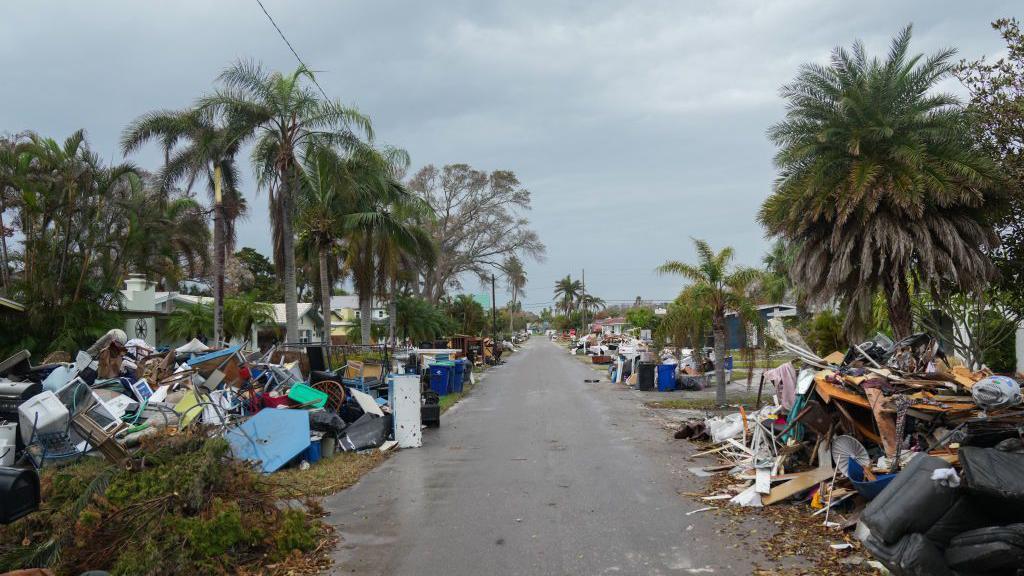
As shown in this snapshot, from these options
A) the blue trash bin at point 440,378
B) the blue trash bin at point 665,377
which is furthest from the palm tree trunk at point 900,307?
the blue trash bin at point 440,378

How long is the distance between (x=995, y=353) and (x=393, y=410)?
56.0ft

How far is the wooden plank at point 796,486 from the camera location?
315 inches

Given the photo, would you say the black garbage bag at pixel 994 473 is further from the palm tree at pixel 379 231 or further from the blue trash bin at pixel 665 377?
the palm tree at pixel 379 231

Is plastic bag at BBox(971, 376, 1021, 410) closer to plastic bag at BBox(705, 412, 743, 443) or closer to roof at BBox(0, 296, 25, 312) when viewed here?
plastic bag at BBox(705, 412, 743, 443)

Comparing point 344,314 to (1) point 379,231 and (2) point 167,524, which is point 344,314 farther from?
(2) point 167,524

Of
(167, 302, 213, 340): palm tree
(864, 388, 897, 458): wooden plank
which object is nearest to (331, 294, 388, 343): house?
(167, 302, 213, 340): palm tree

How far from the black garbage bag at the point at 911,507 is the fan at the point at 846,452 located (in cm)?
258

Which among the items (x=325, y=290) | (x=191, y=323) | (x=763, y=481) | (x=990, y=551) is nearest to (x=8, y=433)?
(x=763, y=481)

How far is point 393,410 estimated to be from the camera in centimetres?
1319

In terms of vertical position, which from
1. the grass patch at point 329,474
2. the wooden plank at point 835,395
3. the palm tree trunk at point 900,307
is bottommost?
the grass patch at point 329,474

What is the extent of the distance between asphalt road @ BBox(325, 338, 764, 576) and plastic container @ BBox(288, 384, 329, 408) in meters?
1.97

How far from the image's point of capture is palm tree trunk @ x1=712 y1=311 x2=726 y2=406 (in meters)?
19.1

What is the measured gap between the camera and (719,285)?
19.5m

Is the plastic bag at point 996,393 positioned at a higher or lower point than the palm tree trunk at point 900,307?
lower
